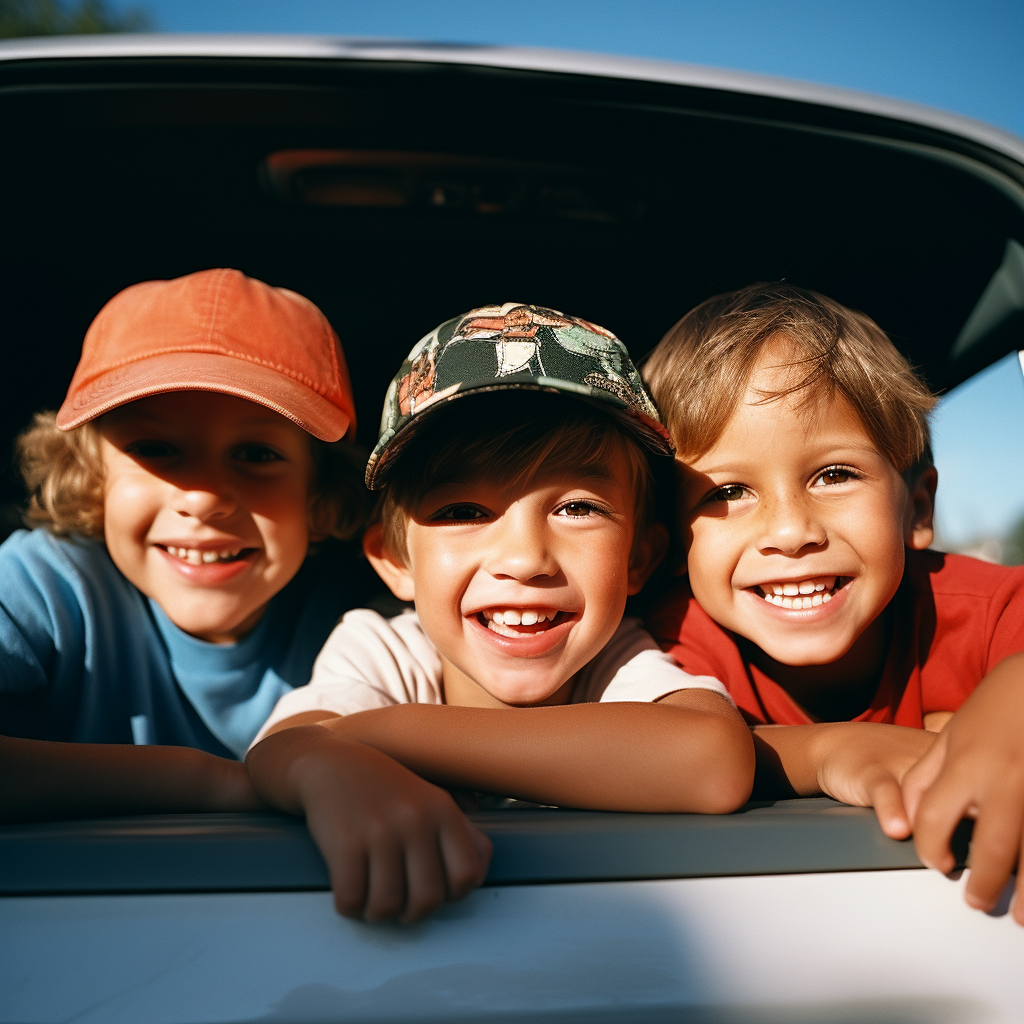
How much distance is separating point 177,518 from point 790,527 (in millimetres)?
1111

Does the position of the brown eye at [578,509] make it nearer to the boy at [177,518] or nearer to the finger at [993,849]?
the boy at [177,518]

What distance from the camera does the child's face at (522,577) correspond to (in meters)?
1.23

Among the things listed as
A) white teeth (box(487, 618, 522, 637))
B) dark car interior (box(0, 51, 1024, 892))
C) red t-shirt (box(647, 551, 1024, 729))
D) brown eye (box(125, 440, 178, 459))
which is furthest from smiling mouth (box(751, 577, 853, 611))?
brown eye (box(125, 440, 178, 459))

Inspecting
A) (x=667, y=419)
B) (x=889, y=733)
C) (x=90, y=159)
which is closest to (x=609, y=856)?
(x=889, y=733)

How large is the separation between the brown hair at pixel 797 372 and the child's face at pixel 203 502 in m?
0.77

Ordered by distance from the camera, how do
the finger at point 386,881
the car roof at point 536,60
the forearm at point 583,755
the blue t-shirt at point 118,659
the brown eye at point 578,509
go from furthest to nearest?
1. the blue t-shirt at point 118,659
2. the brown eye at point 578,509
3. the car roof at point 536,60
4. the forearm at point 583,755
5. the finger at point 386,881

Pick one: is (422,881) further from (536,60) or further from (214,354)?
(214,354)

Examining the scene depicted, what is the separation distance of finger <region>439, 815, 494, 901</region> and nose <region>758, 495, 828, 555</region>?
30.6 inches

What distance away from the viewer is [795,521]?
4.21 feet

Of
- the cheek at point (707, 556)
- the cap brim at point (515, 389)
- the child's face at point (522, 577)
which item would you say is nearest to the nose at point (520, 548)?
the child's face at point (522, 577)

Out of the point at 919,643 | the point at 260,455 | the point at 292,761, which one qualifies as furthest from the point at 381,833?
the point at 919,643

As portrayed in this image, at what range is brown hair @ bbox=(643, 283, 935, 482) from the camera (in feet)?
4.47

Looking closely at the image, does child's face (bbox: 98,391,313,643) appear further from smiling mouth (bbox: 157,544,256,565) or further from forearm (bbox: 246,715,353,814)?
forearm (bbox: 246,715,353,814)

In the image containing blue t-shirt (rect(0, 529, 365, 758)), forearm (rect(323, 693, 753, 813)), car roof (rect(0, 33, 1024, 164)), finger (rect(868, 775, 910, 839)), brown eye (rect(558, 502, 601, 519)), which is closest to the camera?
finger (rect(868, 775, 910, 839))
